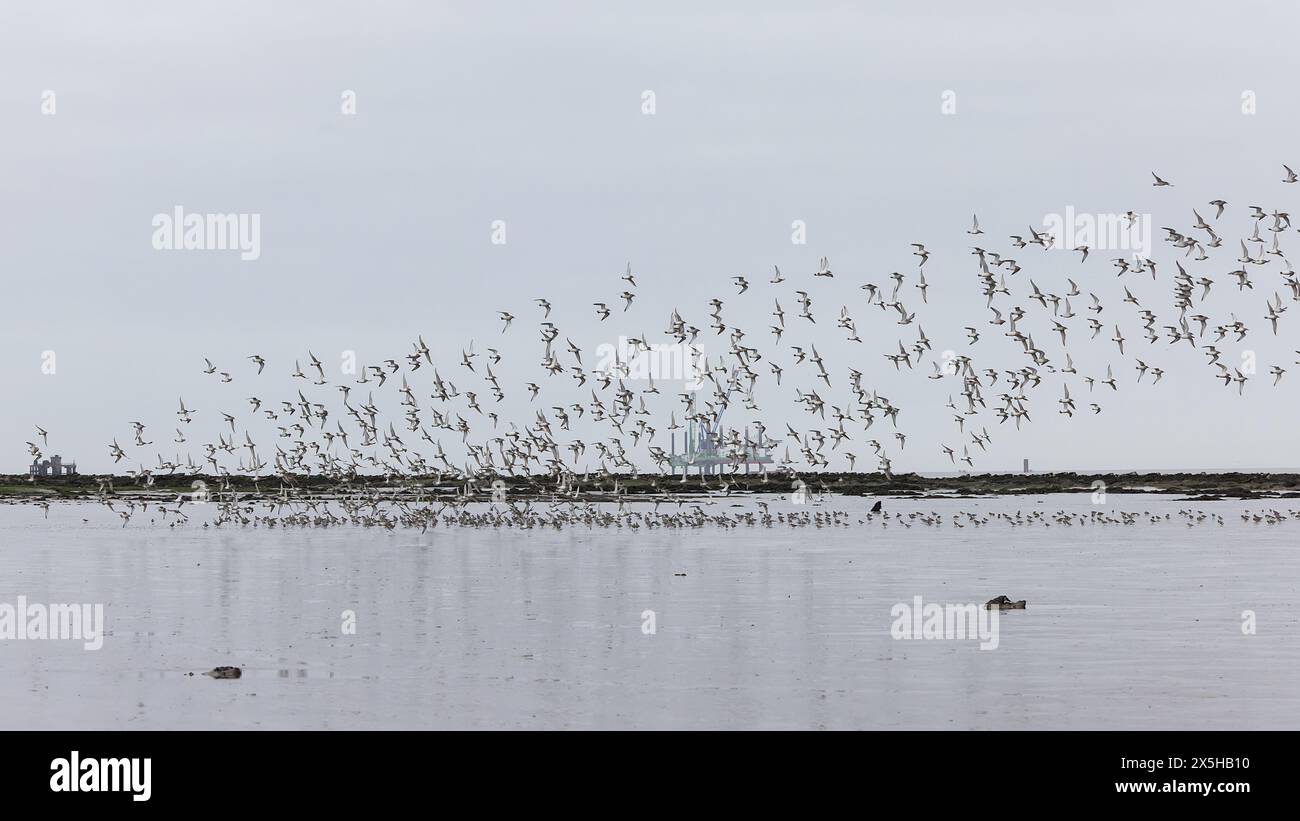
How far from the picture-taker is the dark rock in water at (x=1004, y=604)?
3188cm

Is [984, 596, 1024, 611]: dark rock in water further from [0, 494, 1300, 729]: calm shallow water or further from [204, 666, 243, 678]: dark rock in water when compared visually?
A: [204, 666, 243, 678]: dark rock in water

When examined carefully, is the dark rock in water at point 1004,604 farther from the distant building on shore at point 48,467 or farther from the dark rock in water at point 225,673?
the distant building on shore at point 48,467

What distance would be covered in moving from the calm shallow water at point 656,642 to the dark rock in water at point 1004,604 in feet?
2.45

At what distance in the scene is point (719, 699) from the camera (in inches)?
807

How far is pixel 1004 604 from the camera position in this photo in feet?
106

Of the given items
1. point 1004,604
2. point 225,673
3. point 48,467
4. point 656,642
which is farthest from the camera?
point 48,467

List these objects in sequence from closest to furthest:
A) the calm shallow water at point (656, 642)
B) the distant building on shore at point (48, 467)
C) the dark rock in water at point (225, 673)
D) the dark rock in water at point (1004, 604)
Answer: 1. the calm shallow water at point (656, 642)
2. the dark rock in water at point (225, 673)
3. the dark rock in water at point (1004, 604)
4. the distant building on shore at point (48, 467)

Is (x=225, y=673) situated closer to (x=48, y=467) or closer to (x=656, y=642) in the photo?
(x=656, y=642)

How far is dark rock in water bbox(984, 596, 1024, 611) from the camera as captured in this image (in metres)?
31.9

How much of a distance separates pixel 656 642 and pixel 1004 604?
9.77m

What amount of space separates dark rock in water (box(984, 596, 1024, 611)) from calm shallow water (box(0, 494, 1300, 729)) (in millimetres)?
746

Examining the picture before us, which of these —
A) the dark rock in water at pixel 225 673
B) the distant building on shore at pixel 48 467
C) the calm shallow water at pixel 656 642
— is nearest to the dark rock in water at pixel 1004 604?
the calm shallow water at pixel 656 642

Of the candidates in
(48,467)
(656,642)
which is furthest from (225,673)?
(48,467)

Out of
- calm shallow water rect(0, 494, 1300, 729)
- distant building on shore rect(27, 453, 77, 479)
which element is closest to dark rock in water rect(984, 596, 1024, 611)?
calm shallow water rect(0, 494, 1300, 729)
